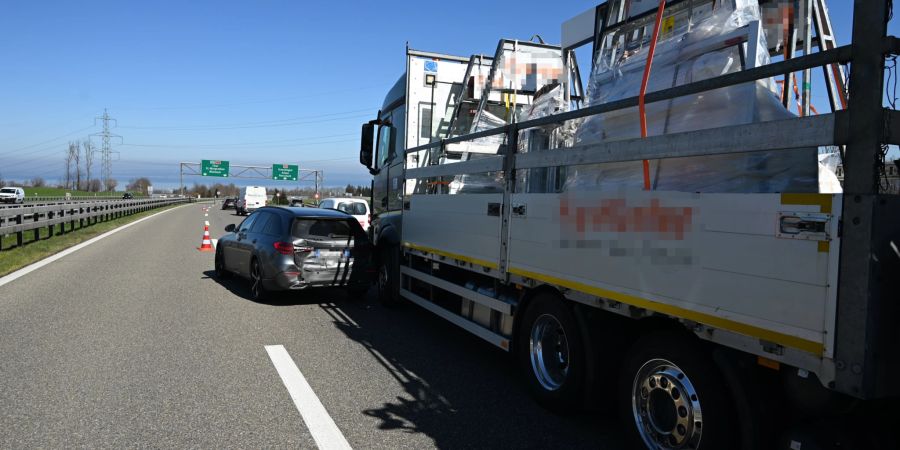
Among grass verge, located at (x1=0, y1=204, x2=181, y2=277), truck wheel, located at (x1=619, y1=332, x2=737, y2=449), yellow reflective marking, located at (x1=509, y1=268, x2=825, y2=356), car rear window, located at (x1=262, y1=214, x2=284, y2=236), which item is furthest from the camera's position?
grass verge, located at (x1=0, y1=204, x2=181, y2=277)

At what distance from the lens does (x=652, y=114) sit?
385 centimetres

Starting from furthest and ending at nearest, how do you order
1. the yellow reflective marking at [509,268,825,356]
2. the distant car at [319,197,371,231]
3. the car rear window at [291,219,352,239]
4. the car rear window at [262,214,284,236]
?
the distant car at [319,197,371,231], the car rear window at [262,214,284,236], the car rear window at [291,219,352,239], the yellow reflective marking at [509,268,825,356]

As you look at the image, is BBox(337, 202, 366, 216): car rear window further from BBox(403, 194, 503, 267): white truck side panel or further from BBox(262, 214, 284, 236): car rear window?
BBox(403, 194, 503, 267): white truck side panel

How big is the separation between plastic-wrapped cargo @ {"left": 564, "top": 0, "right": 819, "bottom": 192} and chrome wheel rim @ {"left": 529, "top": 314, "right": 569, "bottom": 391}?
1.05 m

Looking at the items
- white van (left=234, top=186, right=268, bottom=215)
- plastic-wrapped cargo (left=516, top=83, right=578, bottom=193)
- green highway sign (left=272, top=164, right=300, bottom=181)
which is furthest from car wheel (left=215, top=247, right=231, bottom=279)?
green highway sign (left=272, top=164, right=300, bottom=181)

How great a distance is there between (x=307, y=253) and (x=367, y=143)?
6.51 feet

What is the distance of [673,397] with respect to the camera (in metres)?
3.31

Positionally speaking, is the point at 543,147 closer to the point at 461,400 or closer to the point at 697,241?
the point at 461,400

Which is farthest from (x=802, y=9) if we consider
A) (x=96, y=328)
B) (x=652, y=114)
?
(x=96, y=328)

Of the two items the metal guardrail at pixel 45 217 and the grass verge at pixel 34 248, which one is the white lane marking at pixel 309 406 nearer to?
the grass verge at pixel 34 248

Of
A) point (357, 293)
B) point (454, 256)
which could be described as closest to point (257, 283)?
point (357, 293)

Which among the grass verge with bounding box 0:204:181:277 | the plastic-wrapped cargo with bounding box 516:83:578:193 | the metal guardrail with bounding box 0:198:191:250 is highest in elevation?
the plastic-wrapped cargo with bounding box 516:83:578:193

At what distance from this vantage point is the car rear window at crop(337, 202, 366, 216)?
18.9 meters

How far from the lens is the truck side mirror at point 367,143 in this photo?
30.8ft
